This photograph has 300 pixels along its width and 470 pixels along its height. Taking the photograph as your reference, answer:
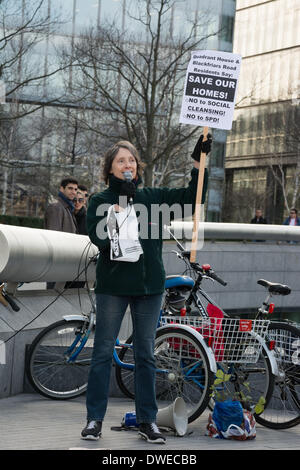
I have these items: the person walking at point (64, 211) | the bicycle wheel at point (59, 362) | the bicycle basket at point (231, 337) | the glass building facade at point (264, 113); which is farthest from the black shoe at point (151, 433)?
the glass building facade at point (264, 113)

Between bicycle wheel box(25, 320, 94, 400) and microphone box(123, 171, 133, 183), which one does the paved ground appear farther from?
microphone box(123, 171, 133, 183)

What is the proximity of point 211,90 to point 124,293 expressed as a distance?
238 cm

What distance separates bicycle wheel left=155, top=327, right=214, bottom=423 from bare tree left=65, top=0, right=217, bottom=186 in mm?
15787

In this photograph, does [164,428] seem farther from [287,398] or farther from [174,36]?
[174,36]

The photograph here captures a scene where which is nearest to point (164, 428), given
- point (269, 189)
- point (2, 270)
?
point (2, 270)

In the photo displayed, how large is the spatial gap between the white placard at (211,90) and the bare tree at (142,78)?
48.9 ft

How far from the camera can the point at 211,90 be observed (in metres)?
7.05

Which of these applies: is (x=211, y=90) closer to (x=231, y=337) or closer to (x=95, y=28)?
(x=231, y=337)

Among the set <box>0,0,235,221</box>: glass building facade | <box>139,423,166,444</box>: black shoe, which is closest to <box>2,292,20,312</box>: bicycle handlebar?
<box>139,423,166,444</box>: black shoe

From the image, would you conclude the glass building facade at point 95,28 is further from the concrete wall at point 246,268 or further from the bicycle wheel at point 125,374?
the bicycle wheel at point 125,374

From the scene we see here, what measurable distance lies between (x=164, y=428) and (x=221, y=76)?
2.96m

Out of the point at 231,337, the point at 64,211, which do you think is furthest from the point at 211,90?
the point at 64,211

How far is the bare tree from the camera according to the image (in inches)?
894

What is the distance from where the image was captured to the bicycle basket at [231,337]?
20.5 ft
